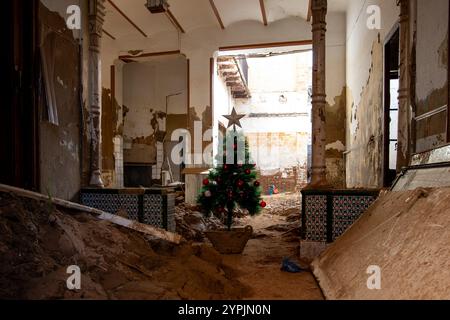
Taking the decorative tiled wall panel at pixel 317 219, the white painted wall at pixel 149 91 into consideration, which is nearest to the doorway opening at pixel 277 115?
the white painted wall at pixel 149 91

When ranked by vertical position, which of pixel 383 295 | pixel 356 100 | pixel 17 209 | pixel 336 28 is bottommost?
pixel 383 295

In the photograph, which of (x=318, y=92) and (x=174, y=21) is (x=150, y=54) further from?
(x=318, y=92)

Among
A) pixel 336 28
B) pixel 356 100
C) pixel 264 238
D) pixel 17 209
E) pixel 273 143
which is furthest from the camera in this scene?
pixel 273 143

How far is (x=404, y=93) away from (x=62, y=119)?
4486 mm

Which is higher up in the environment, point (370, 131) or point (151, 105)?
point (151, 105)

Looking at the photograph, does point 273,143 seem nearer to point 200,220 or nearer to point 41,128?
point 200,220

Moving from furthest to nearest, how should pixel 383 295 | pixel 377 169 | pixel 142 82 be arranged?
pixel 142 82 < pixel 377 169 < pixel 383 295

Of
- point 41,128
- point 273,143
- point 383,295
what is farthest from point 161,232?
point 273,143

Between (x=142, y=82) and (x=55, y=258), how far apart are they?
422 inches

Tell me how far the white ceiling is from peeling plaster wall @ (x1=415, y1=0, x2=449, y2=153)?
5324mm

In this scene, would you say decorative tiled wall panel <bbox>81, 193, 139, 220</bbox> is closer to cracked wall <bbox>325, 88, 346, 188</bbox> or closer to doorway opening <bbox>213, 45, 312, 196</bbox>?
cracked wall <bbox>325, 88, 346, 188</bbox>

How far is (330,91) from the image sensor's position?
9078 millimetres

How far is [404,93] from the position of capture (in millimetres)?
4094

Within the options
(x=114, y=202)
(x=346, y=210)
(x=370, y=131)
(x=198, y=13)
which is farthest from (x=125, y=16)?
(x=346, y=210)
